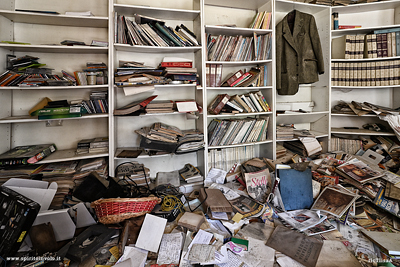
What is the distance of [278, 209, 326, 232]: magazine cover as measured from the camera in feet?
5.32

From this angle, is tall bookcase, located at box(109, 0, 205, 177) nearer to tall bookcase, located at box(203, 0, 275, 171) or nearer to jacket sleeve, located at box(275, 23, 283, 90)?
tall bookcase, located at box(203, 0, 275, 171)

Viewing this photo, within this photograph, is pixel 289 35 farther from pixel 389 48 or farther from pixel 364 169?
pixel 364 169

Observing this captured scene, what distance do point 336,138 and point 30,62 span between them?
11.2 feet

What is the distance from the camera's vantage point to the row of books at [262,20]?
2.36 m

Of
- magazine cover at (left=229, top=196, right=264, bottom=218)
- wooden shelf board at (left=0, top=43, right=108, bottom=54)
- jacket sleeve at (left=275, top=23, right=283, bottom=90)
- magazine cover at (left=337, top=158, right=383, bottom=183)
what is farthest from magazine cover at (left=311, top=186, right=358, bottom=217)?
wooden shelf board at (left=0, top=43, right=108, bottom=54)

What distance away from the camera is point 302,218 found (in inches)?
68.2

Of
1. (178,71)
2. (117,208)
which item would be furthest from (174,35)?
(117,208)

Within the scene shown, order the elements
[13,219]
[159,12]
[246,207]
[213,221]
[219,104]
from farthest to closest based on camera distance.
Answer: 1. [219,104]
2. [159,12]
3. [246,207]
4. [213,221]
5. [13,219]

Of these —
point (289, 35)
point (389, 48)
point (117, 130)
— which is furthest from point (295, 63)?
point (117, 130)

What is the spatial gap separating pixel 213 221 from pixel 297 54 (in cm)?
204

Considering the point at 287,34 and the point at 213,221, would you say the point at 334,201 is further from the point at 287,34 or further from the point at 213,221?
the point at 287,34

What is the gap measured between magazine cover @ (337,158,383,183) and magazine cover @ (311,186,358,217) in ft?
1.09

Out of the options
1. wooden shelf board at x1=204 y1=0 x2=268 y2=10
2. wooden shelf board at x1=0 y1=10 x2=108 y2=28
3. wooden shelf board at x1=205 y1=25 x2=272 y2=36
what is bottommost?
wooden shelf board at x1=0 y1=10 x2=108 y2=28

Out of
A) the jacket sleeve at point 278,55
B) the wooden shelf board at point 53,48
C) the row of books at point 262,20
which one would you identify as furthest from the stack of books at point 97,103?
the jacket sleeve at point 278,55
